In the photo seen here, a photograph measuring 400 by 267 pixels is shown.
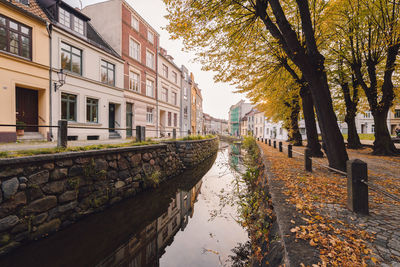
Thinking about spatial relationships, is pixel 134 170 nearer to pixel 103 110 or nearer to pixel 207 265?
pixel 207 265

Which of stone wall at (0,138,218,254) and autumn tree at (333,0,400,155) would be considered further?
autumn tree at (333,0,400,155)

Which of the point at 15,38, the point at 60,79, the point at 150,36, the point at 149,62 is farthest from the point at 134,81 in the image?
the point at 15,38

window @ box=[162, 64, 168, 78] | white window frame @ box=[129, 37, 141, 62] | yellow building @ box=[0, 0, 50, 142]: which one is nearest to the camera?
yellow building @ box=[0, 0, 50, 142]

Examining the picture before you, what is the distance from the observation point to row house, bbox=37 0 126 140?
10109 mm

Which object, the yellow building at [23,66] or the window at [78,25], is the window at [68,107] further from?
the window at [78,25]

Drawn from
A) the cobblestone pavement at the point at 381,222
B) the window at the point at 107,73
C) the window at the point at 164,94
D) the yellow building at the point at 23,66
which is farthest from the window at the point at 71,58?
the cobblestone pavement at the point at 381,222

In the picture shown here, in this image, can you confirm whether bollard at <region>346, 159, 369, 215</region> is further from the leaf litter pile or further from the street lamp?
the street lamp

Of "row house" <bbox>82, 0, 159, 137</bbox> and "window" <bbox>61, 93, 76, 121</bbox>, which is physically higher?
"row house" <bbox>82, 0, 159, 137</bbox>

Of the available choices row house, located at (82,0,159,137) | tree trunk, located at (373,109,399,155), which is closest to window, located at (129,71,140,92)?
row house, located at (82,0,159,137)

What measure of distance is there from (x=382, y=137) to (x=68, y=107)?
1980 cm

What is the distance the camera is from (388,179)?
4922 millimetres

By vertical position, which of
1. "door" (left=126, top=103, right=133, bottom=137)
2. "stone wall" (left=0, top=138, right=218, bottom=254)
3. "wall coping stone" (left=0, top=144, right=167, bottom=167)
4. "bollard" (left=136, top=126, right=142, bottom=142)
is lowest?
"stone wall" (left=0, top=138, right=218, bottom=254)

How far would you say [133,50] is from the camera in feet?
52.2

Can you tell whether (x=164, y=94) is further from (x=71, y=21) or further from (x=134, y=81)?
(x=71, y=21)
